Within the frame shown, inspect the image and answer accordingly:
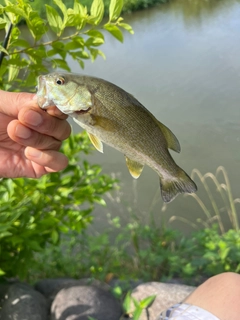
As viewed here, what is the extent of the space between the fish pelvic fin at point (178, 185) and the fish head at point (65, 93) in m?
0.36

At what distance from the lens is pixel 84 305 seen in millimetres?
2207

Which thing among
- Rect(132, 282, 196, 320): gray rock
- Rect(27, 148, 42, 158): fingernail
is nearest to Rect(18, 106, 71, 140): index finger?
Rect(27, 148, 42, 158): fingernail

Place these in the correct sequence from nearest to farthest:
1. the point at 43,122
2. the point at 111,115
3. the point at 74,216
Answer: the point at 111,115 < the point at 43,122 < the point at 74,216

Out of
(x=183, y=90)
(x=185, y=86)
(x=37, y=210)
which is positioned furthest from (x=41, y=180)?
(x=185, y=86)

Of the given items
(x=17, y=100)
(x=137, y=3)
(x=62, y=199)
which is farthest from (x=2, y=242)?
(x=137, y=3)

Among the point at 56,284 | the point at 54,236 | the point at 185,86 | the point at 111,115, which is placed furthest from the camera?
the point at 185,86

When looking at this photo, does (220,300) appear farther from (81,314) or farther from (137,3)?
(137,3)

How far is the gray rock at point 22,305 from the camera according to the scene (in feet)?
6.68

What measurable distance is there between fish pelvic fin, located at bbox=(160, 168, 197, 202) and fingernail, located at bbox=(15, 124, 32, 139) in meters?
0.49

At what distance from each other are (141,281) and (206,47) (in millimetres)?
5325

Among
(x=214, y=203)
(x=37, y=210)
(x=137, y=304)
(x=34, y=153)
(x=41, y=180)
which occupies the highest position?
(x=34, y=153)

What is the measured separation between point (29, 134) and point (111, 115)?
330 millimetres

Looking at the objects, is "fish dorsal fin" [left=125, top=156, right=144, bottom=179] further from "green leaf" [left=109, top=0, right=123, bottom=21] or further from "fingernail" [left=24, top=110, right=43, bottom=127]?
"green leaf" [left=109, top=0, right=123, bottom=21]

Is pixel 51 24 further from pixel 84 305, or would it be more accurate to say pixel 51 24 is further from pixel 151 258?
pixel 151 258
